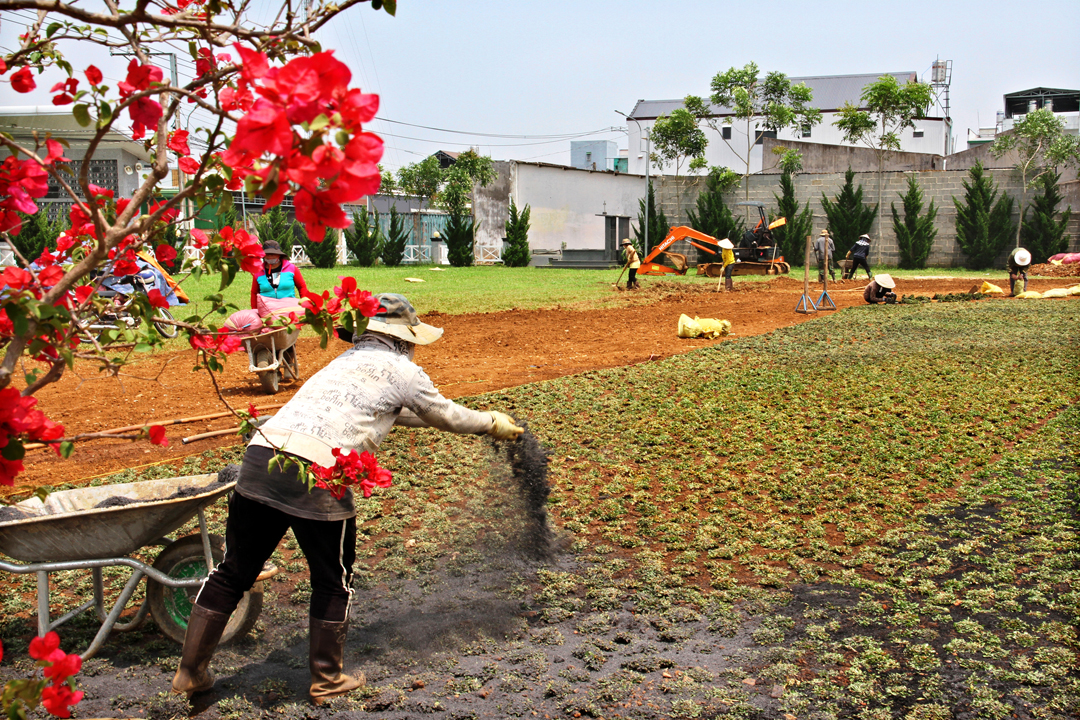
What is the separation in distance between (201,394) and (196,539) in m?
5.44

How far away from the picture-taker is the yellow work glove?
397cm

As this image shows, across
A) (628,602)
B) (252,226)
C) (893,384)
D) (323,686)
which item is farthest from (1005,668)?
(252,226)

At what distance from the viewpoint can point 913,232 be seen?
31.5m

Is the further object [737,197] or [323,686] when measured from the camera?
[737,197]

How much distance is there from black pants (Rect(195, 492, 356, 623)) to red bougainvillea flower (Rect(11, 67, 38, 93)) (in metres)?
1.68

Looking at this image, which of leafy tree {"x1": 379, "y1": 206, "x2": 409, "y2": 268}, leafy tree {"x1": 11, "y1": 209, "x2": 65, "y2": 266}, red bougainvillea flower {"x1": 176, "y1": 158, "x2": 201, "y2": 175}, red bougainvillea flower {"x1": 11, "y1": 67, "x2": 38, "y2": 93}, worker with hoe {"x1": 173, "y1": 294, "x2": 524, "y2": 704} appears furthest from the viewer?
leafy tree {"x1": 379, "y1": 206, "x2": 409, "y2": 268}

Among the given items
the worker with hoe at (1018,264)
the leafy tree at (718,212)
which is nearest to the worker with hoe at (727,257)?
the worker with hoe at (1018,264)

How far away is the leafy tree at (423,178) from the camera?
36250 mm

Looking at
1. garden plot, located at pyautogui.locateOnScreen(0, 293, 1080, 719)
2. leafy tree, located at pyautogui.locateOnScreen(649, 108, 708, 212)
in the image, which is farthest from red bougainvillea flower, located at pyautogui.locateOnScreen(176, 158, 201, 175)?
leafy tree, located at pyautogui.locateOnScreen(649, 108, 708, 212)

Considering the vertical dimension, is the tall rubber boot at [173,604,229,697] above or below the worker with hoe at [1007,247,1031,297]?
below

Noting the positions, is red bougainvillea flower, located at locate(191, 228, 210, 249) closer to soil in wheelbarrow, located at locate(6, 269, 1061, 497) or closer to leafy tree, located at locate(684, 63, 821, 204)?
soil in wheelbarrow, located at locate(6, 269, 1061, 497)

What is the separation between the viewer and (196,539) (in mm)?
3799

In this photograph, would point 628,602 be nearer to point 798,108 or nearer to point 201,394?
point 201,394

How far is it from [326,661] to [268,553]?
1.57 ft
